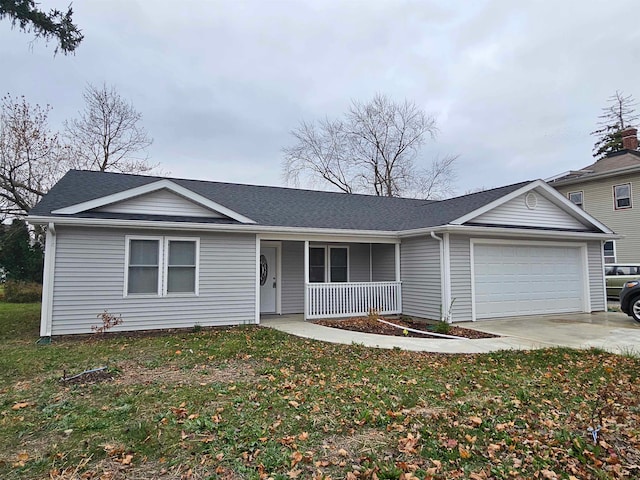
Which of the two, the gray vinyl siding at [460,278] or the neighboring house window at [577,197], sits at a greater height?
the neighboring house window at [577,197]

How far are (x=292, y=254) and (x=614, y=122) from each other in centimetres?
3814

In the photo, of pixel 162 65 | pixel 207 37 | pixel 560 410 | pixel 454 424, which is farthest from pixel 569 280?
pixel 162 65

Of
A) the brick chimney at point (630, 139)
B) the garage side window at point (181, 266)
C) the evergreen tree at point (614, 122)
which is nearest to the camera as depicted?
the garage side window at point (181, 266)

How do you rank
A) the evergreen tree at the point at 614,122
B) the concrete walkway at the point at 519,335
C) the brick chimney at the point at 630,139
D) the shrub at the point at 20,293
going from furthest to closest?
the evergreen tree at the point at 614,122
the brick chimney at the point at 630,139
the shrub at the point at 20,293
the concrete walkway at the point at 519,335

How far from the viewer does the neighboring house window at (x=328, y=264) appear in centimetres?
1245

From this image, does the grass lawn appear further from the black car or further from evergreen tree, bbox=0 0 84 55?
evergreen tree, bbox=0 0 84 55

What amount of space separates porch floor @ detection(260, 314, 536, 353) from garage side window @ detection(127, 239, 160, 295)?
10.0 ft

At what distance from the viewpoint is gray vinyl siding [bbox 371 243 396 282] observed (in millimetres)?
12391

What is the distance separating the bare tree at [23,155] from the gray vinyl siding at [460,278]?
1918cm

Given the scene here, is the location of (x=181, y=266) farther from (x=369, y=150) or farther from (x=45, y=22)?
(x=369, y=150)

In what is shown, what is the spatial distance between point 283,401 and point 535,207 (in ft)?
34.8

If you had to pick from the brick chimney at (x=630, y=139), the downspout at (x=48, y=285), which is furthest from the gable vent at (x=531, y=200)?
the brick chimney at (x=630, y=139)

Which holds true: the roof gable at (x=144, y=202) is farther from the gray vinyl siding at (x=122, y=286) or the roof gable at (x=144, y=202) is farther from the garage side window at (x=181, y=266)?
the garage side window at (x=181, y=266)

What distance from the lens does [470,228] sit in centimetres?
1012
